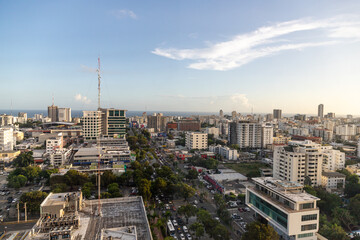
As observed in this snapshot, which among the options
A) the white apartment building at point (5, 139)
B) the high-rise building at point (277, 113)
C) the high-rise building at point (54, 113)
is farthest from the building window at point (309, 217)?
the high-rise building at point (277, 113)

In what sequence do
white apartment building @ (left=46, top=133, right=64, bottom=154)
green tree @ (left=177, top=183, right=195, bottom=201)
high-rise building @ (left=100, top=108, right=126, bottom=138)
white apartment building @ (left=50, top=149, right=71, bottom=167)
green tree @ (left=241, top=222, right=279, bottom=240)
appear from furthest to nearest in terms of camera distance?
1. high-rise building @ (left=100, top=108, right=126, bottom=138)
2. white apartment building @ (left=46, top=133, right=64, bottom=154)
3. white apartment building @ (left=50, top=149, right=71, bottom=167)
4. green tree @ (left=177, top=183, right=195, bottom=201)
5. green tree @ (left=241, top=222, right=279, bottom=240)

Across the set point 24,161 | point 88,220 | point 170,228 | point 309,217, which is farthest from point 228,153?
point 88,220

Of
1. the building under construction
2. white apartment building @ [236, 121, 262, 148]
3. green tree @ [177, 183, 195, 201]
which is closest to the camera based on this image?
the building under construction

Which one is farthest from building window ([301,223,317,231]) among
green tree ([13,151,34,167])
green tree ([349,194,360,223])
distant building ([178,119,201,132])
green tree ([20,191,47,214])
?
distant building ([178,119,201,132])

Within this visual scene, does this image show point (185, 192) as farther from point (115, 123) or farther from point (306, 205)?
point (115, 123)

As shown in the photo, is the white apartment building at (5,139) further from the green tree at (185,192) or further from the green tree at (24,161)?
the green tree at (185,192)

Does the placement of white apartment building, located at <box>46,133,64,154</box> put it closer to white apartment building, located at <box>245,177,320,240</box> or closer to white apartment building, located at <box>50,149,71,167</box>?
white apartment building, located at <box>50,149,71,167</box>
